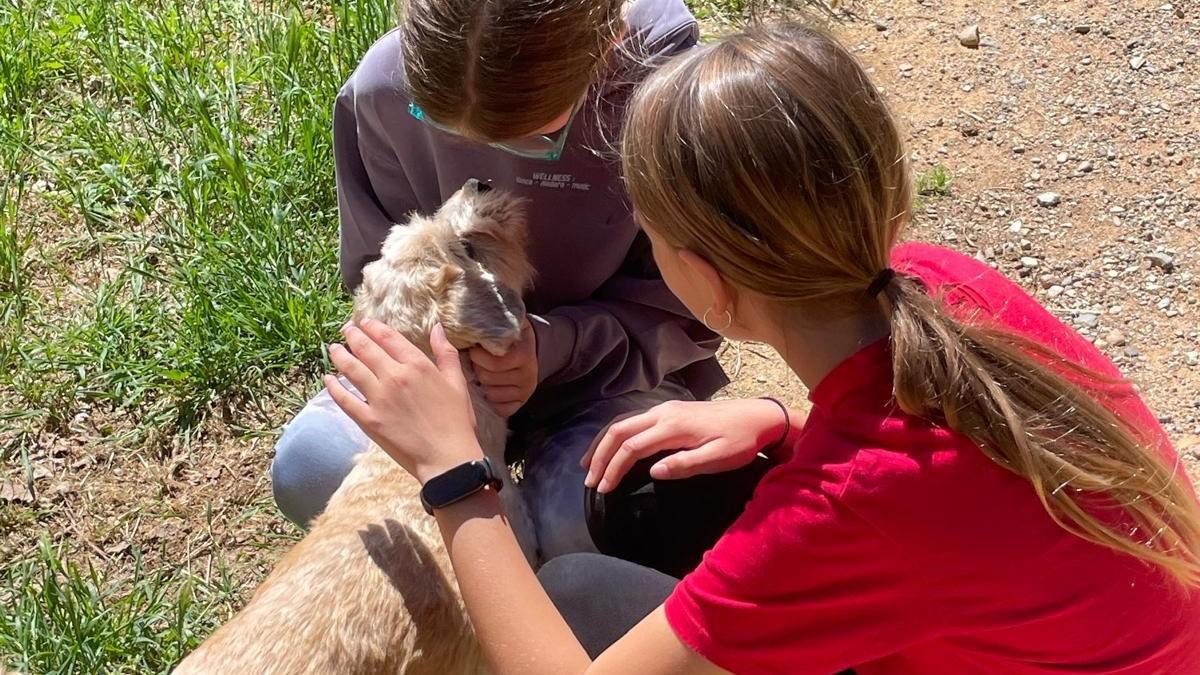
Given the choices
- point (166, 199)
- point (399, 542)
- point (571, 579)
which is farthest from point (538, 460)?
point (166, 199)

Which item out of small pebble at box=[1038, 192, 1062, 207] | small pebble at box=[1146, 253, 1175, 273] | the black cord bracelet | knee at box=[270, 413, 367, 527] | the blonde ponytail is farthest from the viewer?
small pebble at box=[1038, 192, 1062, 207]

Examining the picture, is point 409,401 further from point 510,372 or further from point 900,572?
point 900,572

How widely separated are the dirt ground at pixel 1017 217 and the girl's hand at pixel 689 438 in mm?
1325

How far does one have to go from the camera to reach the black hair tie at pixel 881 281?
67.6 inches

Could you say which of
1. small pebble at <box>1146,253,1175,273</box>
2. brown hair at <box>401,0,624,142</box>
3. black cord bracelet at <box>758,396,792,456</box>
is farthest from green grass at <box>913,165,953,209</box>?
brown hair at <box>401,0,624,142</box>

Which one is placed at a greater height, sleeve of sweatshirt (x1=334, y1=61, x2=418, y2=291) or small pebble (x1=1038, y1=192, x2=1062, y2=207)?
sleeve of sweatshirt (x1=334, y1=61, x2=418, y2=291)

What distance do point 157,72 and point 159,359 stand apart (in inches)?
52.0

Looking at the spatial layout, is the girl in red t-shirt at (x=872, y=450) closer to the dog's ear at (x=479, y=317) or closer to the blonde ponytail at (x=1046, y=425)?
the blonde ponytail at (x=1046, y=425)

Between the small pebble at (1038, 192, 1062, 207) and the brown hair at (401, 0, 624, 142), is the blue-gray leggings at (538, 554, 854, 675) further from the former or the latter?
the small pebble at (1038, 192, 1062, 207)

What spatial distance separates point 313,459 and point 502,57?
52.5 inches

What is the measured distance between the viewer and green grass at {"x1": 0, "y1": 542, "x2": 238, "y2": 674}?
9.50ft

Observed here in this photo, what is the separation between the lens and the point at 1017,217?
156 inches

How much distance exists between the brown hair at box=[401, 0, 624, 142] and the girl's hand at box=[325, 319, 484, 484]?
0.47 meters

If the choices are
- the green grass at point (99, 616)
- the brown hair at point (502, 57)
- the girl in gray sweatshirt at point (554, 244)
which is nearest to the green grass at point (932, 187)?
the girl in gray sweatshirt at point (554, 244)
